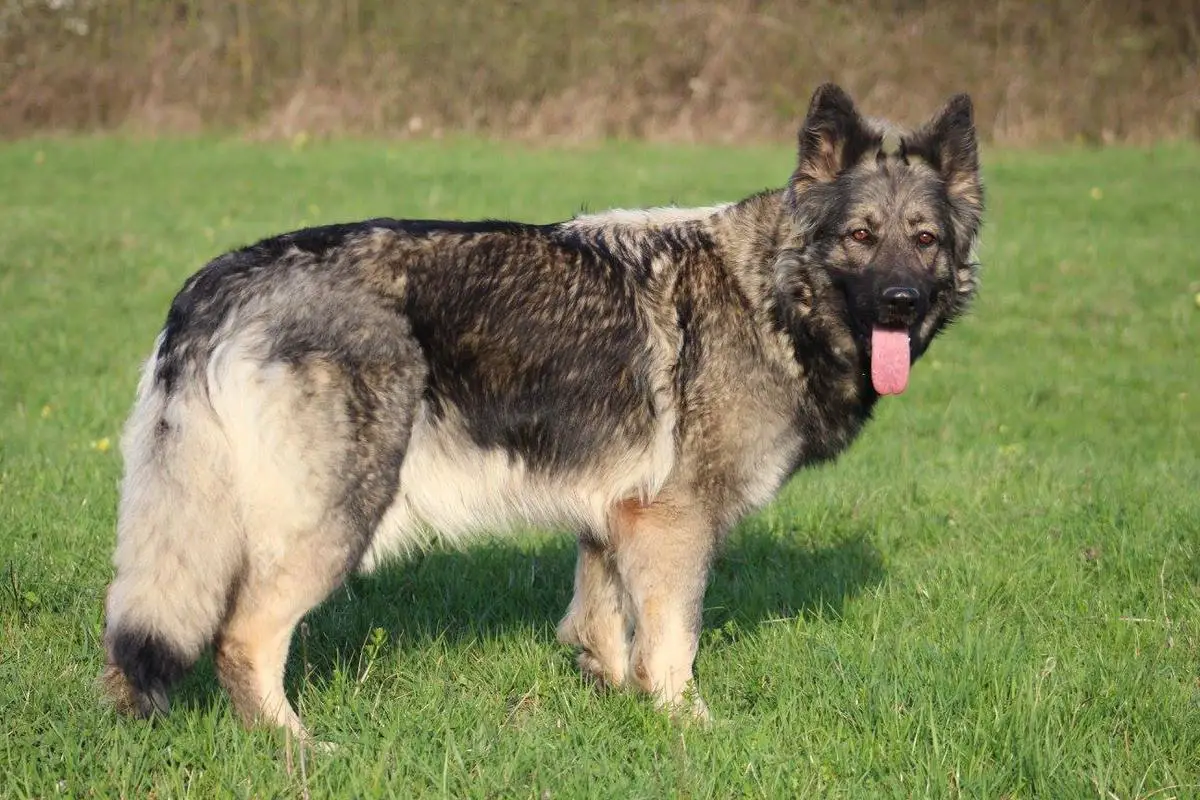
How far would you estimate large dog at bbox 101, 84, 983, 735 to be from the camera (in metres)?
3.75

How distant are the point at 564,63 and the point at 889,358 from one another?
18.7 meters

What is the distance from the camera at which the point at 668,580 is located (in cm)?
430

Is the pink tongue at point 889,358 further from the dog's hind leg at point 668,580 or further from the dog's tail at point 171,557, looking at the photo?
the dog's tail at point 171,557

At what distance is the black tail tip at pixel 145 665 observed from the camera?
366 centimetres

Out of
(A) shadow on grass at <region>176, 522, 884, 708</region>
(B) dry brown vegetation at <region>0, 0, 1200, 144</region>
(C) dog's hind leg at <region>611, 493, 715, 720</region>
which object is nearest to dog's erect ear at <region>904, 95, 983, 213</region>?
(C) dog's hind leg at <region>611, 493, 715, 720</region>

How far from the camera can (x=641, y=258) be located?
4.50 meters

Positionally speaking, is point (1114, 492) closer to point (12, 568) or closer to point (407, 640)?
point (407, 640)

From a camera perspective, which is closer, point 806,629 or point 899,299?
point 899,299

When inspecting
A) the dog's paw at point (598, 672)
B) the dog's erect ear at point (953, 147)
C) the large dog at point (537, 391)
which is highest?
the dog's erect ear at point (953, 147)

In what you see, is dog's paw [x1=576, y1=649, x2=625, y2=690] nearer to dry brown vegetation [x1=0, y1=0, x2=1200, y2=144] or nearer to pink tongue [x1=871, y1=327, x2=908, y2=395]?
pink tongue [x1=871, y1=327, x2=908, y2=395]

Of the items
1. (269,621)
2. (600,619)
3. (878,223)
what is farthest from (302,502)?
(878,223)

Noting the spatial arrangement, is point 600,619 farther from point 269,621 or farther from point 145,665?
point 145,665

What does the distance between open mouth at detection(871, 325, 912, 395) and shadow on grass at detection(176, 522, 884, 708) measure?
1.10m

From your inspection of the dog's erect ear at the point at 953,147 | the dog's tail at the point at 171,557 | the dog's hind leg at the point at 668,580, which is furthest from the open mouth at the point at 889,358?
the dog's tail at the point at 171,557
